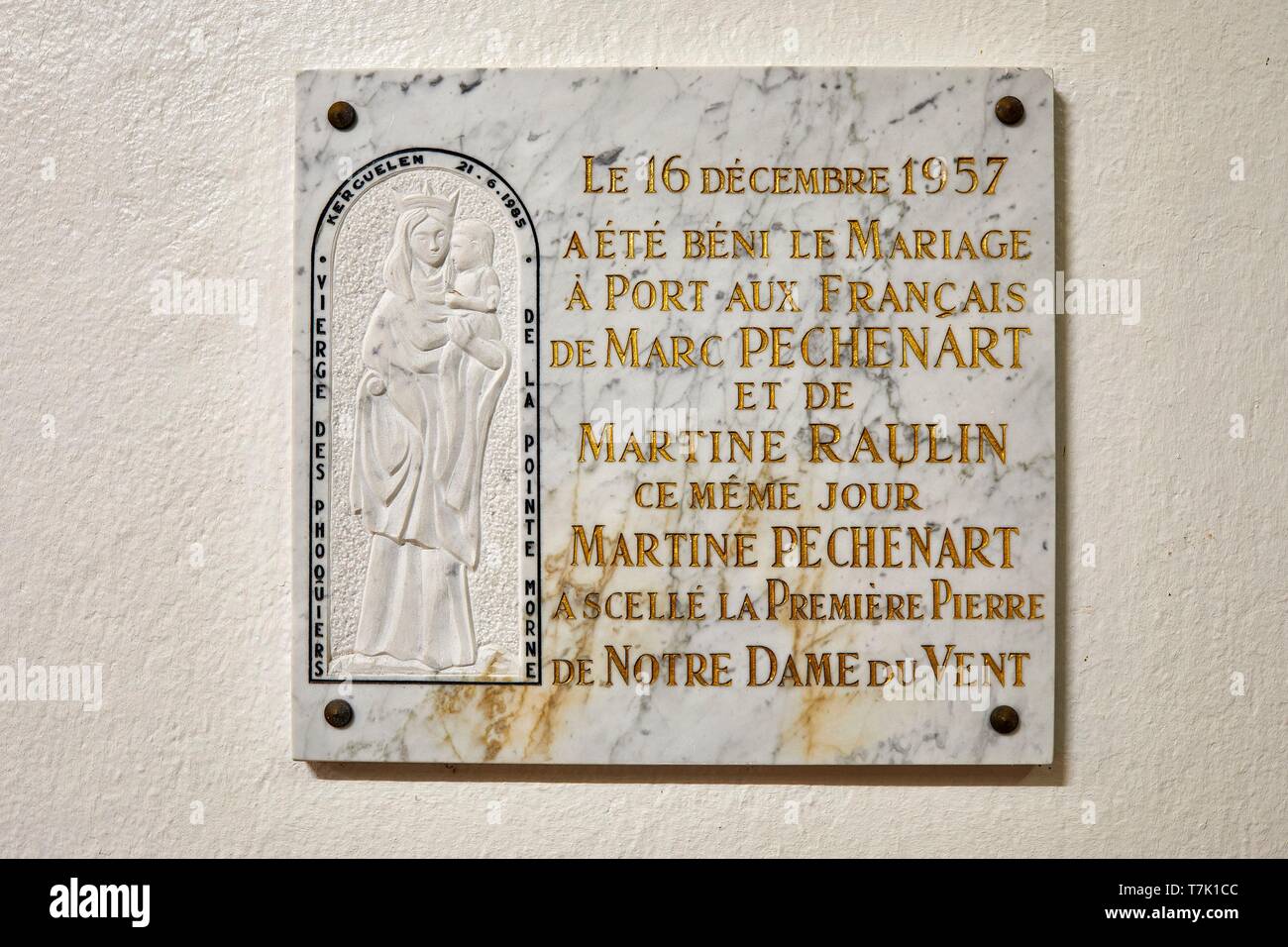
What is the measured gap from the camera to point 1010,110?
2.07 metres

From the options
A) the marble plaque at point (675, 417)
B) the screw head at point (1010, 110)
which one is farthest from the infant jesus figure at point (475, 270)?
the screw head at point (1010, 110)

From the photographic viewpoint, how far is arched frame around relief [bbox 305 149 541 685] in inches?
82.4

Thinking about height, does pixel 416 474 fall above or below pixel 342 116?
below

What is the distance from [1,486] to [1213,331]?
2632mm

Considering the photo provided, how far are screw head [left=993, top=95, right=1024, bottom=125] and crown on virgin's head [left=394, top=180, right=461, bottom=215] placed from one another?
3.74ft

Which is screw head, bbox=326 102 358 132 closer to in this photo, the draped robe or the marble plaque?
the marble plaque

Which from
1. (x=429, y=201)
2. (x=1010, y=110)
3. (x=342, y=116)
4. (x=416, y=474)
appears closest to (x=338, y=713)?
(x=416, y=474)

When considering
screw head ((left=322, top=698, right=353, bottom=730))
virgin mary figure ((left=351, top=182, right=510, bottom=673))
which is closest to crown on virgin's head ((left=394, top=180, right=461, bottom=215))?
virgin mary figure ((left=351, top=182, right=510, bottom=673))

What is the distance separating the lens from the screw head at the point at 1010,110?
2068 millimetres

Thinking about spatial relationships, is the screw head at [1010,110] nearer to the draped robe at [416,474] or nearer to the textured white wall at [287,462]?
the textured white wall at [287,462]

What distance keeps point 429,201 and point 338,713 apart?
3.59ft

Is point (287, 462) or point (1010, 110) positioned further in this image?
point (287, 462)

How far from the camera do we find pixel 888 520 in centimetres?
208

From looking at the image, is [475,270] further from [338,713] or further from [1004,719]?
[1004,719]
